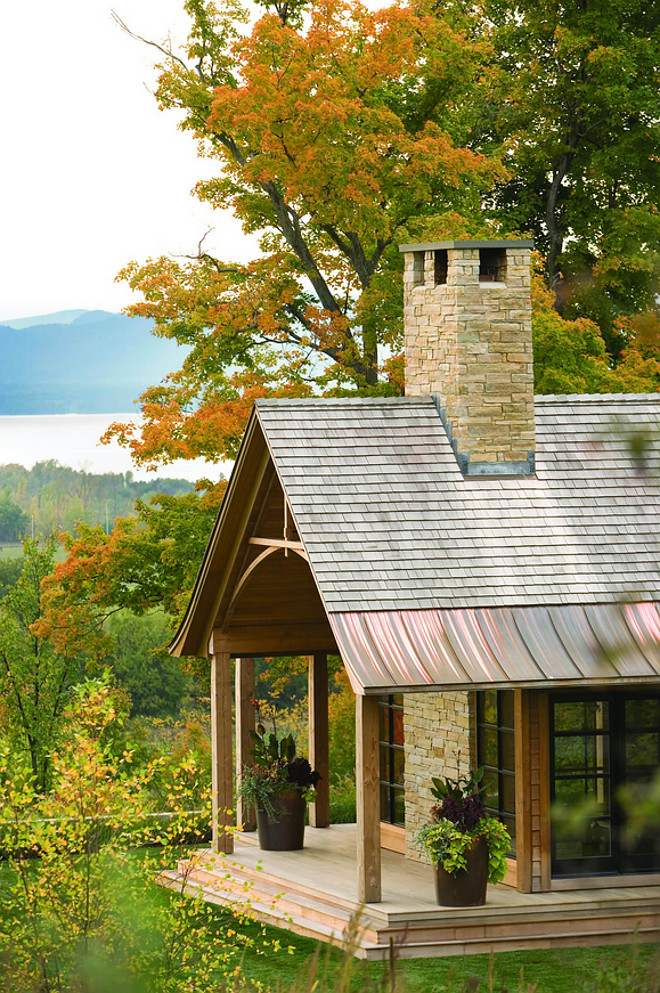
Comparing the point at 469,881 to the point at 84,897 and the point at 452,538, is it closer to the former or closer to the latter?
the point at 452,538

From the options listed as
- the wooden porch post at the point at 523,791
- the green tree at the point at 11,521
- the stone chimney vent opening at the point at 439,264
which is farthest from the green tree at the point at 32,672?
the green tree at the point at 11,521

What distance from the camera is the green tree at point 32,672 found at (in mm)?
18891

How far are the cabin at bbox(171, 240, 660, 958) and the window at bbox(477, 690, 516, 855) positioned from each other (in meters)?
0.02

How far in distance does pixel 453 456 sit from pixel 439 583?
61.5 inches

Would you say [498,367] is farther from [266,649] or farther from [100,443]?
[100,443]

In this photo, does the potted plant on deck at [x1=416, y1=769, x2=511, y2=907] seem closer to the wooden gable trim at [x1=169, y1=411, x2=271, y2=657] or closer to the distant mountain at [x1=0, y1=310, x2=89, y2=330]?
the wooden gable trim at [x1=169, y1=411, x2=271, y2=657]

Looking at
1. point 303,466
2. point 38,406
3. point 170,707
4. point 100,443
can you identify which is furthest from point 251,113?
point 38,406

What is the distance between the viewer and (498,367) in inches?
498

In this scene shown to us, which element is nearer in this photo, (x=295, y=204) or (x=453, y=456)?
(x=453, y=456)

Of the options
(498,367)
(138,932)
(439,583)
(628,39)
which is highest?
(628,39)

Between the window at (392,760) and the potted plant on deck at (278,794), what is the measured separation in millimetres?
824

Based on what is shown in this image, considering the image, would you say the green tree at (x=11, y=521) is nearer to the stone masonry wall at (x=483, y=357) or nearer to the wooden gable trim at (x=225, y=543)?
the wooden gable trim at (x=225, y=543)

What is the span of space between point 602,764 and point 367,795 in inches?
82.9

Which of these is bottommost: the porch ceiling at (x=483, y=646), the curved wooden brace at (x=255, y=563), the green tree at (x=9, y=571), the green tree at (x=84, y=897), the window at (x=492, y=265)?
the green tree at (x=9, y=571)
